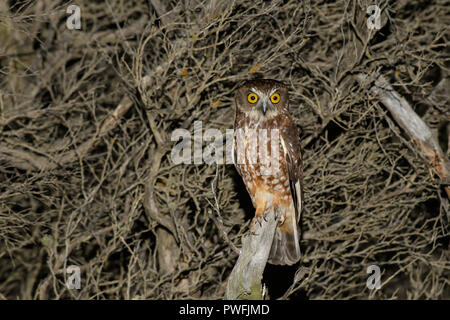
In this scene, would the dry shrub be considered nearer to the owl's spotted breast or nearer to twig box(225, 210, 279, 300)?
the owl's spotted breast

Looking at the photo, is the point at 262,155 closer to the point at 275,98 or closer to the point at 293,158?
the point at 293,158

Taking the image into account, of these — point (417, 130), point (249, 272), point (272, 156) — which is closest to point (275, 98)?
point (272, 156)

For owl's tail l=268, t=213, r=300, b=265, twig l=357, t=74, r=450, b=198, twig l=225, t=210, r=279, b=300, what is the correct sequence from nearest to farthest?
1. twig l=225, t=210, r=279, b=300
2. owl's tail l=268, t=213, r=300, b=265
3. twig l=357, t=74, r=450, b=198

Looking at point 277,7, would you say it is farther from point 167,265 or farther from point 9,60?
point 9,60

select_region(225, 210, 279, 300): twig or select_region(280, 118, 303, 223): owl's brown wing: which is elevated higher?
select_region(280, 118, 303, 223): owl's brown wing

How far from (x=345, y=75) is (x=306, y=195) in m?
1.29

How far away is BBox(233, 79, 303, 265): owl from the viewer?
480 cm

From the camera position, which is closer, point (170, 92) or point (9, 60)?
point (170, 92)

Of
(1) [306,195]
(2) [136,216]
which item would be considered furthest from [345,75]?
(2) [136,216]

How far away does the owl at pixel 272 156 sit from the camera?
15.7ft

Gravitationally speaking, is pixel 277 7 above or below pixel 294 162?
above

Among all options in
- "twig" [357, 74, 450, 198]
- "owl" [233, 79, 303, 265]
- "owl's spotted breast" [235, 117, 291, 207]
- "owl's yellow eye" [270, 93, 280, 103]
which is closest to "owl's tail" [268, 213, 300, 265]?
"owl" [233, 79, 303, 265]

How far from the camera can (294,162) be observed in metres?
4.85

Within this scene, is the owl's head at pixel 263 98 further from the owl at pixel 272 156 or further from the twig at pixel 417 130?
the twig at pixel 417 130
